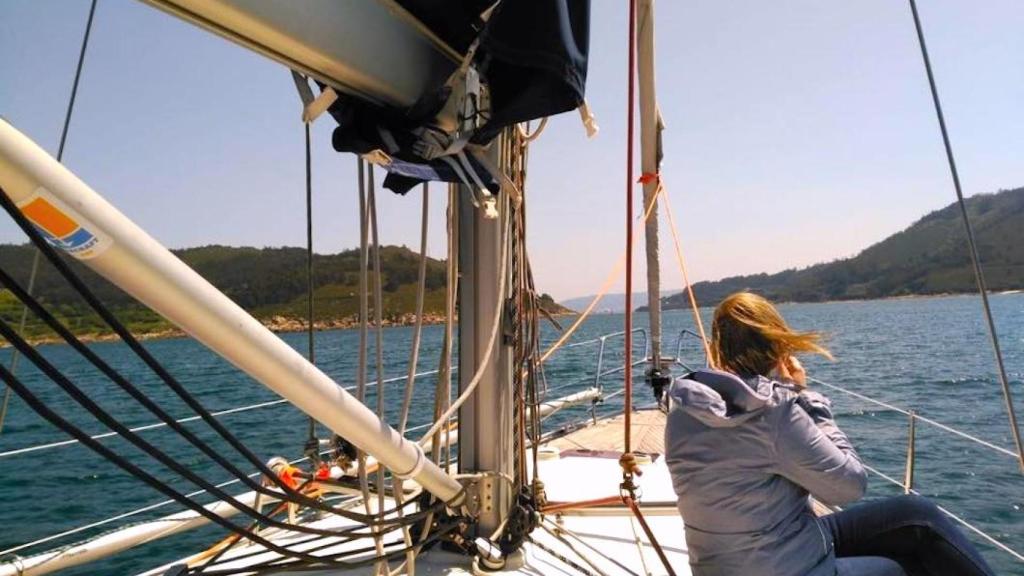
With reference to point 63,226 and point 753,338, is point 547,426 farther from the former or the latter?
point 63,226

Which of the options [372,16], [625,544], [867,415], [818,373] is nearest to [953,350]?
[818,373]

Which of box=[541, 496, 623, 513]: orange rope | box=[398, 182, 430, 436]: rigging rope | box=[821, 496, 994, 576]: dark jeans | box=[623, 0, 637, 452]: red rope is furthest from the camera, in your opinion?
box=[541, 496, 623, 513]: orange rope

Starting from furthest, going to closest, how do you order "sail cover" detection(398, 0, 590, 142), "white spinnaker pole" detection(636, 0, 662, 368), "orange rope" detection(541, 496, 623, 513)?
"white spinnaker pole" detection(636, 0, 662, 368), "orange rope" detection(541, 496, 623, 513), "sail cover" detection(398, 0, 590, 142)

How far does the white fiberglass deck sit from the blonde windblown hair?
0.90m

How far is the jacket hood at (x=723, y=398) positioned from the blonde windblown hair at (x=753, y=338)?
0.46 feet

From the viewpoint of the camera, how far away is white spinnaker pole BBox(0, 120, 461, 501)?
750 millimetres

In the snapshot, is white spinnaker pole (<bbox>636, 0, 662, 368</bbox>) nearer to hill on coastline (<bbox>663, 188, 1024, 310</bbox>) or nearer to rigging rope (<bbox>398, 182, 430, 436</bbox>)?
rigging rope (<bbox>398, 182, 430, 436</bbox>)

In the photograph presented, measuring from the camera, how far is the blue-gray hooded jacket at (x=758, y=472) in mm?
1363

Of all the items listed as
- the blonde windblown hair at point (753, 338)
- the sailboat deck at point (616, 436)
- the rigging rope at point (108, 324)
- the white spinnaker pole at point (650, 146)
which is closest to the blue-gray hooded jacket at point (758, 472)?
the blonde windblown hair at point (753, 338)

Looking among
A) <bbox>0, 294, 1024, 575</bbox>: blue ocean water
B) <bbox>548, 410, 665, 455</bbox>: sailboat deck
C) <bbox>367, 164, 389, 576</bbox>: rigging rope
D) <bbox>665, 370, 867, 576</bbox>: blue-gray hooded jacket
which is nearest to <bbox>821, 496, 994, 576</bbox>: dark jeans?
<bbox>665, 370, 867, 576</bbox>: blue-gray hooded jacket

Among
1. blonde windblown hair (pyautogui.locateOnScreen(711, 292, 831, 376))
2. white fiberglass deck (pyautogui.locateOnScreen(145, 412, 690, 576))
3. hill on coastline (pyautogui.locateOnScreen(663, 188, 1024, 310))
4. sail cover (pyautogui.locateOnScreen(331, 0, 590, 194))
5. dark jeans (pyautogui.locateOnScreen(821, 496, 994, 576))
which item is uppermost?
hill on coastline (pyautogui.locateOnScreen(663, 188, 1024, 310))

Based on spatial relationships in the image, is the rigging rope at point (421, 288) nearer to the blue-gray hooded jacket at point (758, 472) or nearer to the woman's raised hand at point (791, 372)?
the blue-gray hooded jacket at point (758, 472)

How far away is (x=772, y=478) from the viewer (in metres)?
1.43

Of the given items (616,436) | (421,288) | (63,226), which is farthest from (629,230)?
(616,436)
